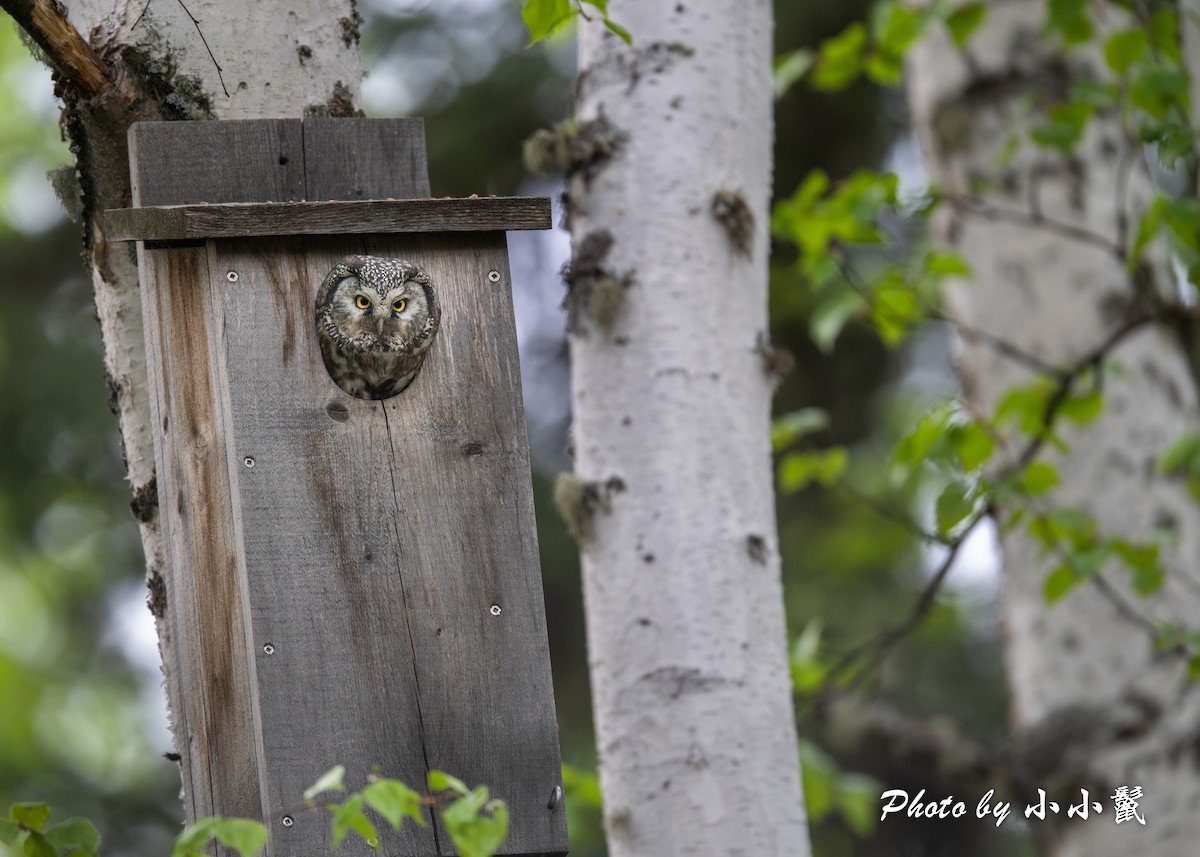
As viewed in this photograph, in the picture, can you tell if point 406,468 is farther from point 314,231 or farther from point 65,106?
point 65,106

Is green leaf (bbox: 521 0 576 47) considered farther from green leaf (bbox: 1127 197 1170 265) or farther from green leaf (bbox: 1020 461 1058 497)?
green leaf (bbox: 1020 461 1058 497)

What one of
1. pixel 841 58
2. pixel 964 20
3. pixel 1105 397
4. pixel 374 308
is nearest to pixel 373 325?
pixel 374 308

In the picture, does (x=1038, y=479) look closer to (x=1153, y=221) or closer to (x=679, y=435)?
(x=1153, y=221)

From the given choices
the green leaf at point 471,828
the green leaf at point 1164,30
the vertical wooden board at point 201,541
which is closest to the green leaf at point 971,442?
the green leaf at point 1164,30

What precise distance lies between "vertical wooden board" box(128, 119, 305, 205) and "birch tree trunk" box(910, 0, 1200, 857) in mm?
1996

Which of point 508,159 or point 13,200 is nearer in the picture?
point 508,159

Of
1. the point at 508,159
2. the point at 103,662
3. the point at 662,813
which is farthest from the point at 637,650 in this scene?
the point at 103,662

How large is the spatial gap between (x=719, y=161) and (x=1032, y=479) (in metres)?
1.12

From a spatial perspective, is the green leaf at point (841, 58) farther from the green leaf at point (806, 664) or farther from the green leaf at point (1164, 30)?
the green leaf at point (806, 664)

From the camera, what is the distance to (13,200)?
6.38 m

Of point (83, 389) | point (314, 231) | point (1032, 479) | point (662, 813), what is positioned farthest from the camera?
point (83, 389)

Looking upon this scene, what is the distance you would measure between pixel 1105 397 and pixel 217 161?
8.73ft

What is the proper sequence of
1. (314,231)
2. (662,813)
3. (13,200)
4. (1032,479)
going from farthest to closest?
(13,200), (1032,479), (662,813), (314,231)

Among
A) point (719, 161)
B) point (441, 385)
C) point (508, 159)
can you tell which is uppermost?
point (508, 159)
